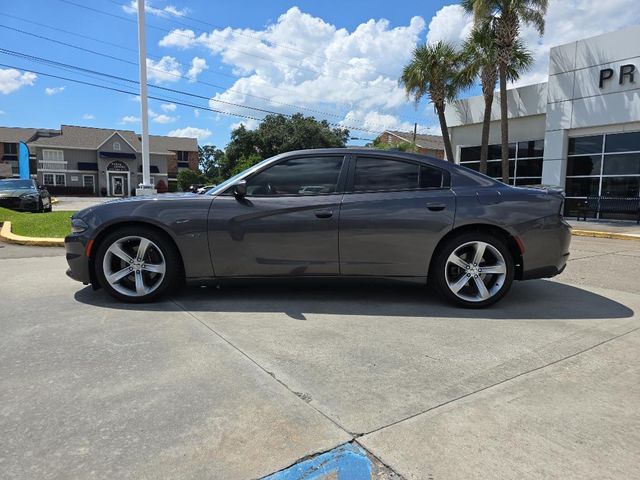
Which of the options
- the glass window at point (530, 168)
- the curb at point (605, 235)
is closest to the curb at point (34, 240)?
the curb at point (605, 235)

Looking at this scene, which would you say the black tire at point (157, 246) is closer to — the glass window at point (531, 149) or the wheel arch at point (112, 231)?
the wheel arch at point (112, 231)

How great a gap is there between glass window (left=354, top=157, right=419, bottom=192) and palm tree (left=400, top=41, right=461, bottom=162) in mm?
16546

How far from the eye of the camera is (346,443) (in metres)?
2.23

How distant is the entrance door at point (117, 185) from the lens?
54688 mm

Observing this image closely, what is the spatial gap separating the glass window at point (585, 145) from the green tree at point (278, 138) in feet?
104

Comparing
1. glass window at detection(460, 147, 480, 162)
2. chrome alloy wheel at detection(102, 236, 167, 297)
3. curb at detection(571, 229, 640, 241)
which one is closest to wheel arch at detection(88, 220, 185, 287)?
chrome alloy wheel at detection(102, 236, 167, 297)

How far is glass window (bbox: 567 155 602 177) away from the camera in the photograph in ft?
57.8

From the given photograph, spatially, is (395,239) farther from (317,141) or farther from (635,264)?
(317,141)

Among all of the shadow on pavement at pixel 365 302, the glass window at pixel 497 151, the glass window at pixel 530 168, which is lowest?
the shadow on pavement at pixel 365 302

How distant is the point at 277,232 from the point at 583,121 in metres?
17.0

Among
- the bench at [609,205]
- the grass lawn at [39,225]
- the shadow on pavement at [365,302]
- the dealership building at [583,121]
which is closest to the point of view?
the shadow on pavement at [365,302]

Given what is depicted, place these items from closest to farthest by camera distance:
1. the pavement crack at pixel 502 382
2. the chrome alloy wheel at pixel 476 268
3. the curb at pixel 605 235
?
1. the pavement crack at pixel 502 382
2. the chrome alloy wheel at pixel 476 268
3. the curb at pixel 605 235

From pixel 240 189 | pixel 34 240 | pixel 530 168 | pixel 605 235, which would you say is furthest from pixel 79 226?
pixel 530 168

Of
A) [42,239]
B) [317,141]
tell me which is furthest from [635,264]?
[317,141]
